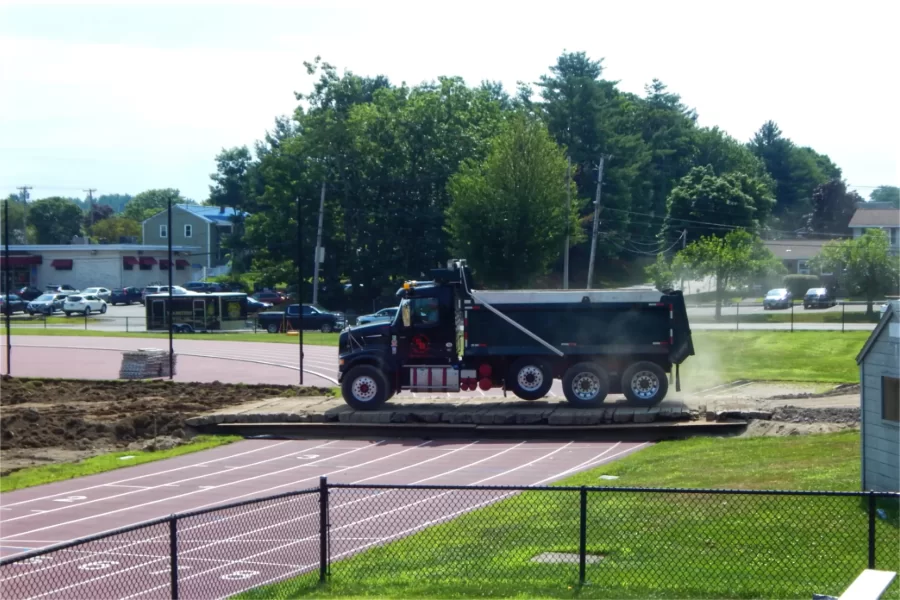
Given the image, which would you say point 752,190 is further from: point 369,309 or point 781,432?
point 781,432

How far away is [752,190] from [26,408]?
83.7 metres

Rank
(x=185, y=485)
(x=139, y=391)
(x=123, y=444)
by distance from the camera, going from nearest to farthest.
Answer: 1. (x=185, y=485)
2. (x=123, y=444)
3. (x=139, y=391)

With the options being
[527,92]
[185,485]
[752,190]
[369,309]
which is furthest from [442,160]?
[185,485]

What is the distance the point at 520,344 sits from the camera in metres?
25.3

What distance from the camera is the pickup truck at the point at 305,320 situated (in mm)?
61281

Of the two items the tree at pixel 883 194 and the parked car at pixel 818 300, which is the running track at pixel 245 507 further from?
the tree at pixel 883 194

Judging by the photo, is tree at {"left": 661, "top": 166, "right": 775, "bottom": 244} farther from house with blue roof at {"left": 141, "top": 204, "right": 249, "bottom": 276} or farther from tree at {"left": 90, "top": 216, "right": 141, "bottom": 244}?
tree at {"left": 90, "top": 216, "right": 141, "bottom": 244}

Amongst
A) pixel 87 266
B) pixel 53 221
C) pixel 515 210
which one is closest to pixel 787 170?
pixel 87 266

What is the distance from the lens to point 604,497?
47.1ft

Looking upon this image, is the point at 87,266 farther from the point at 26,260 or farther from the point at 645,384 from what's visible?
the point at 645,384

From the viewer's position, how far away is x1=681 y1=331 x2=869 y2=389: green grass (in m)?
33.2

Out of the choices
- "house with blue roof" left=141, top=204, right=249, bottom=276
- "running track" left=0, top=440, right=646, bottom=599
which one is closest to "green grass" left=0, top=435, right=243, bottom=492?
"running track" left=0, top=440, right=646, bottom=599

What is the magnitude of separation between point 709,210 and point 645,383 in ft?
241

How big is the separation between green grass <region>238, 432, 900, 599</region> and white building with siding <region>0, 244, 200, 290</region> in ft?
307
